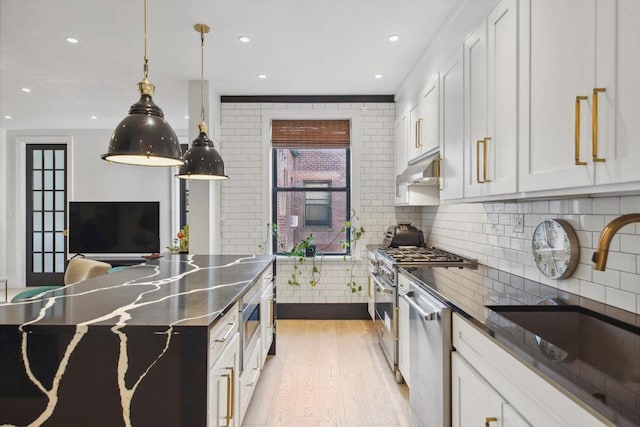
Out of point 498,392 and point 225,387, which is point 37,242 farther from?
point 498,392

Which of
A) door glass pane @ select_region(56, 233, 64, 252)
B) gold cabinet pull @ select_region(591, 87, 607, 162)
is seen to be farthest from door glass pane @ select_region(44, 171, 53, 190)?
gold cabinet pull @ select_region(591, 87, 607, 162)

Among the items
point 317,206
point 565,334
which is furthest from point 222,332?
point 317,206

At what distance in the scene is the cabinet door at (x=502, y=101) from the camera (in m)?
1.63

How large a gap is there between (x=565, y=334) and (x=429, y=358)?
0.75m

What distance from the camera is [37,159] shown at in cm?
607

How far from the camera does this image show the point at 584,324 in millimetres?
1337

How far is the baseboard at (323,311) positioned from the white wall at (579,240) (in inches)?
60.9

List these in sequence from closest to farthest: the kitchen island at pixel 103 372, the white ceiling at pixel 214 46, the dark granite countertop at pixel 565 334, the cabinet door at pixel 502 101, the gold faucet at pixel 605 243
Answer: the dark granite countertop at pixel 565 334
the gold faucet at pixel 605 243
the kitchen island at pixel 103 372
the cabinet door at pixel 502 101
the white ceiling at pixel 214 46

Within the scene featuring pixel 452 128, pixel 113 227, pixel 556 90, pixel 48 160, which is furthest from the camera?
pixel 48 160

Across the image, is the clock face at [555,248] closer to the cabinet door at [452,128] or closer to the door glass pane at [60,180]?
the cabinet door at [452,128]

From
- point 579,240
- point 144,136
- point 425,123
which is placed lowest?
point 579,240

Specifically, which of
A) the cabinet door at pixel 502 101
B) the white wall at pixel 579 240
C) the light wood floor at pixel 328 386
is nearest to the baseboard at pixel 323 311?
the light wood floor at pixel 328 386

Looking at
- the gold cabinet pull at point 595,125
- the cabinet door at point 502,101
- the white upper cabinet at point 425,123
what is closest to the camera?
the gold cabinet pull at point 595,125

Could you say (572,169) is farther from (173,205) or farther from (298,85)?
(173,205)
